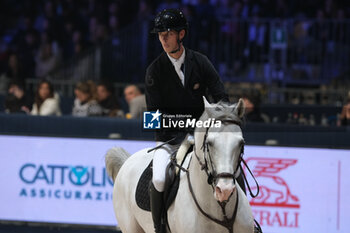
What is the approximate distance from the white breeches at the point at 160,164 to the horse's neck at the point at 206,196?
387 mm

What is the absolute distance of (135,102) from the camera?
37.2 feet

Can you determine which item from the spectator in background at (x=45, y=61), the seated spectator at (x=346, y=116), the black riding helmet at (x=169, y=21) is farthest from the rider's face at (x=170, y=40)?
the spectator in background at (x=45, y=61)

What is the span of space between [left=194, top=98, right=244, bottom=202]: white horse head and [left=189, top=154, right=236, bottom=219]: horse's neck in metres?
0.23

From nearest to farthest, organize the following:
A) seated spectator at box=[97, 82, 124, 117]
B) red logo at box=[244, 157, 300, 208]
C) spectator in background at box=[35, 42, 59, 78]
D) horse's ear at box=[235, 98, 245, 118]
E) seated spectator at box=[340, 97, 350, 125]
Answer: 1. horse's ear at box=[235, 98, 245, 118]
2. red logo at box=[244, 157, 300, 208]
3. seated spectator at box=[340, 97, 350, 125]
4. seated spectator at box=[97, 82, 124, 117]
5. spectator in background at box=[35, 42, 59, 78]

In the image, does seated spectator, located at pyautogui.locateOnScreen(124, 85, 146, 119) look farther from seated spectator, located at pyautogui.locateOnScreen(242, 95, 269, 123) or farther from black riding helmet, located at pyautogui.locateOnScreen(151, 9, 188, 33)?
black riding helmet, located at pyautogui.locateOnScreen(151, 9, 188, 33)

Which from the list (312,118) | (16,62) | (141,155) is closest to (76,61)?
(16,62)

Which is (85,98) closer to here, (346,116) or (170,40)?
(346,116)

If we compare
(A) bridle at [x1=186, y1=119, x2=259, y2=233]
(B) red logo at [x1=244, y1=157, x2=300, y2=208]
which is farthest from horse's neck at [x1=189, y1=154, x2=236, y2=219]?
(B) red logo at [x1=244, y1=157, x2=300, y2=208]

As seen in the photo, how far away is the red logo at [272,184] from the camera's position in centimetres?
884

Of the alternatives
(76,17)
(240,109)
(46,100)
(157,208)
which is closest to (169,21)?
(240,109)

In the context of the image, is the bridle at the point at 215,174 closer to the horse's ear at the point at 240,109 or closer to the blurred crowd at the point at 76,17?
the horse's ear at the point at 240,109

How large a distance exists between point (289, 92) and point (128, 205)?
7.23m

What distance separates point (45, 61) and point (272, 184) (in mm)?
8948

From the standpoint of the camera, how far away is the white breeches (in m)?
5.52
